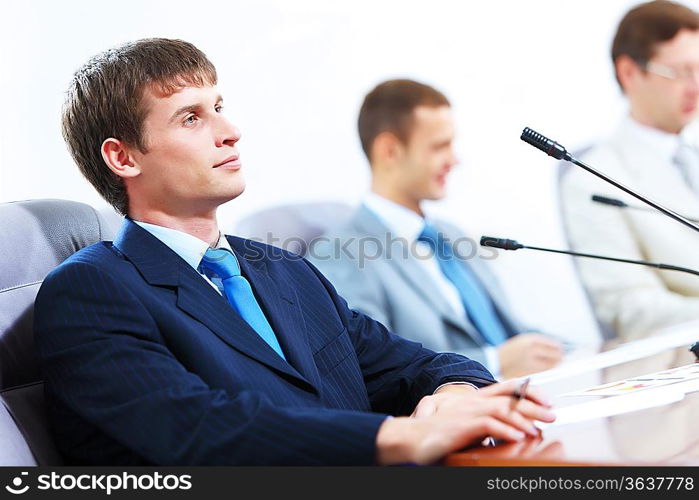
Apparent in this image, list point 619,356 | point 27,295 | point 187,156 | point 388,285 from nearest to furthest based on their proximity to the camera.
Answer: point 27,295 → point 187,156 → point 619,356 → point 388,285

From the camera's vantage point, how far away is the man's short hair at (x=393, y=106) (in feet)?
11.5

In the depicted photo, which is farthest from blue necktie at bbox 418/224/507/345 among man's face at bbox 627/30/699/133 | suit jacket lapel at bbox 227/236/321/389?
suit jacket lapel at bbox 227/236/321/389

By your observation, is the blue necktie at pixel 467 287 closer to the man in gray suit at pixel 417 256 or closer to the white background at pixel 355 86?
the man in gray suit at pixel 417 256

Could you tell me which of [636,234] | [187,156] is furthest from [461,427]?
[636,234]

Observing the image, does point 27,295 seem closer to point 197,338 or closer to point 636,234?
point 197,338

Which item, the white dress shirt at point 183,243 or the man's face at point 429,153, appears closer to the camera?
the white dress shirt at point 183,243

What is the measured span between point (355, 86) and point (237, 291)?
2.12 meters

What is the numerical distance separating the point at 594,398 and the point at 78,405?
0.81m

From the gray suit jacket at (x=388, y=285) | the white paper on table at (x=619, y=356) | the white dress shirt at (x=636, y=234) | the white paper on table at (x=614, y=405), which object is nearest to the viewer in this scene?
the white paper on table at (x=614, y=405)

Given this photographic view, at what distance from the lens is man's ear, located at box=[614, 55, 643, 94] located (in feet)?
12.8

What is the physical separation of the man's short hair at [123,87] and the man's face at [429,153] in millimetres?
2046

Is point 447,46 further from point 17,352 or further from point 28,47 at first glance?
point 17,352

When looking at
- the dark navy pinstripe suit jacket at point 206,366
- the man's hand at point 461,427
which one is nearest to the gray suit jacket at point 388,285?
the dark navy pinstripe suit jacket at point 206,366

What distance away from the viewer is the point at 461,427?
108 centimetres
